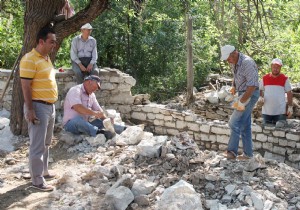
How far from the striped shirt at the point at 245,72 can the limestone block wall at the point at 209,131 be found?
2302mm

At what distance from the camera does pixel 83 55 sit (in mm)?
7789

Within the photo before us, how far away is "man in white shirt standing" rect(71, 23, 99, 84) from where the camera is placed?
25.2 feet

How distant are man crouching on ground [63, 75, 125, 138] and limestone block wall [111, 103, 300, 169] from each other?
237cm

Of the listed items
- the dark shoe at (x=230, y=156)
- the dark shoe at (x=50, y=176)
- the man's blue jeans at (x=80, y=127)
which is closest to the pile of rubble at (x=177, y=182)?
the dark shoe at (x=230, y=156)

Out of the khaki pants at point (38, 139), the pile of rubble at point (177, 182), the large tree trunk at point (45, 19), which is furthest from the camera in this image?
the large tree trunk at point (45, 19)

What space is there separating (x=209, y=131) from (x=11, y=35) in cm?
537

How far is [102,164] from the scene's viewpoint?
17.5ft

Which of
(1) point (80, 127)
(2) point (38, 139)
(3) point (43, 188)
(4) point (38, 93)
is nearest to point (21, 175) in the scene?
(3) point (43, 188)

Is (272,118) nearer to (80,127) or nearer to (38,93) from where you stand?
(80,127)

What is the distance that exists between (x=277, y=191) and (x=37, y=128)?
101 inches

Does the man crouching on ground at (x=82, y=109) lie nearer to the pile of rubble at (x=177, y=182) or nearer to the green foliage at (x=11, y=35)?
the pile of rubble at (x=177, y=182)

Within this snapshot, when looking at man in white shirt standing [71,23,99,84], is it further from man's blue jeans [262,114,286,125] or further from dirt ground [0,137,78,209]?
man's blue jeans [262,114,286,125]

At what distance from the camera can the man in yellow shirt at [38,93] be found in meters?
4.16

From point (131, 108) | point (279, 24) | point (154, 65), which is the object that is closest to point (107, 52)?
point (154, 65)
